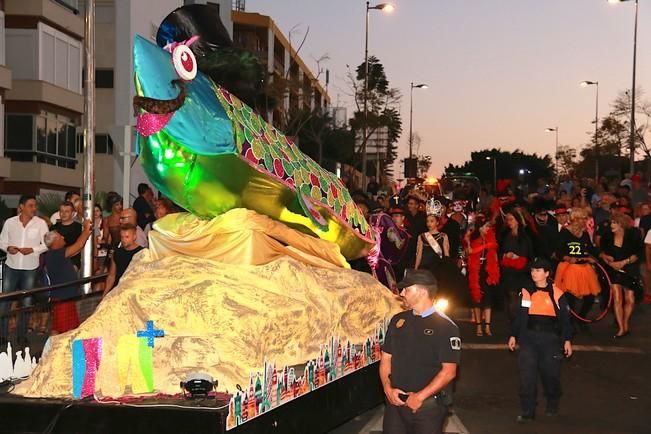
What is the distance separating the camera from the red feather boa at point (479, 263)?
49.5 feet

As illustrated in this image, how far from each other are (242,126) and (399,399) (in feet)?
11.5

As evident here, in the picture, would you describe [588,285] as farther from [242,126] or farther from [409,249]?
[242,126]

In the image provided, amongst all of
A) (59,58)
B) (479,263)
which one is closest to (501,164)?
(59,58)

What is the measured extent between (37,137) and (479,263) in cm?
2245

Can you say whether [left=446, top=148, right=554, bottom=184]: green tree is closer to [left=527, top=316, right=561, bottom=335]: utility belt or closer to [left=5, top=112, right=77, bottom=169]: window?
[left=5, top=112, right=77, bottom=169]: window

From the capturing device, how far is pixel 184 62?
8.32m

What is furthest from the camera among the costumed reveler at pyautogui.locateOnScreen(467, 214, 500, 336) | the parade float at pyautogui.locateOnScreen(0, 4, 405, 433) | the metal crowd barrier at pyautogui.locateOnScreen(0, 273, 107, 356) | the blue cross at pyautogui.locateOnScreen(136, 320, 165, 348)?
the costumed reveler at pyautogui.locateOnScreen(467, 214, 500, 336)

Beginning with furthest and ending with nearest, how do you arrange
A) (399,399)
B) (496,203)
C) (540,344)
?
(496,203), (540,344), (399,399)

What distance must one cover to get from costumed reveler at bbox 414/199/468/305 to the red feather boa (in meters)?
0.50

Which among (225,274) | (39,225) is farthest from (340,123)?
(225,274)

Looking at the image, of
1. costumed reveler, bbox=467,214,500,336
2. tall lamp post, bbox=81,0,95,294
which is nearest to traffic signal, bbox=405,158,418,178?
costumed reveler, bbox=467,214,500,336

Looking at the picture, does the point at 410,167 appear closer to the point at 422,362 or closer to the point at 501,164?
the point at 422,362

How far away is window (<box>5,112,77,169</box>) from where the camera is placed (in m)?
33.5

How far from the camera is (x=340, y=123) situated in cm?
7812
